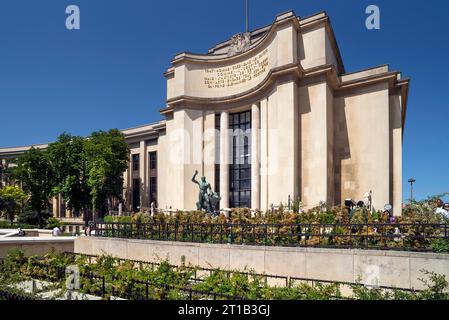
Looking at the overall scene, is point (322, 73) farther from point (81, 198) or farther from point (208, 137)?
point (81, 198)

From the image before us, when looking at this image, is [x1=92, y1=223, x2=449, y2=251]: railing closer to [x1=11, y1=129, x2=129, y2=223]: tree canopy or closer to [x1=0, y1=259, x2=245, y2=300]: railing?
[x1=0, y1=259, x2=245, y2=300]: railing

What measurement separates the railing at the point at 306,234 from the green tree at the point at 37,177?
35.6 metres

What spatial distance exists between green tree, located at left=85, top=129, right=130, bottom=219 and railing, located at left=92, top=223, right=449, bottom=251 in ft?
87.7

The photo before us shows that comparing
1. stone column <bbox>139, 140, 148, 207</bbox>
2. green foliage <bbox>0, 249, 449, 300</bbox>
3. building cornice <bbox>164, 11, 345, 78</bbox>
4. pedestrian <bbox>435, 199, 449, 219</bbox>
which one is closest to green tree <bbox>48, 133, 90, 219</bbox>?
stone column <bbox>139, 140, 148, 207</bbox>

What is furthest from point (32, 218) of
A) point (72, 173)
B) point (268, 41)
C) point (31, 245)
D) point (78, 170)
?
point (268, 41)

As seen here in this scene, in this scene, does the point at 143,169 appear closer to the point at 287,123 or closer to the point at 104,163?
the point at 104,163

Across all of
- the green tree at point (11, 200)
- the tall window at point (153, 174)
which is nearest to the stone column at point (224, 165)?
the tall window at point (153, 174)

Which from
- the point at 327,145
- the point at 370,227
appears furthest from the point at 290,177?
the point at 370,227

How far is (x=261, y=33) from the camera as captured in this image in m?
36.0

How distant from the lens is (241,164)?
34.9 meters

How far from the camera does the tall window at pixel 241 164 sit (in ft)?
113

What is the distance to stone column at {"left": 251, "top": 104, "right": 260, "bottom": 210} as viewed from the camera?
103ft

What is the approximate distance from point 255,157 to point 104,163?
19.6 metres

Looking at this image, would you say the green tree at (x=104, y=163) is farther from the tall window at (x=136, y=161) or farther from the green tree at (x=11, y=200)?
the green tree at (x=11, y=200)
